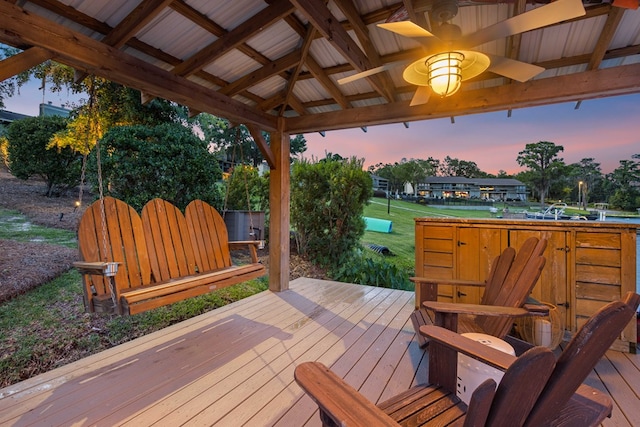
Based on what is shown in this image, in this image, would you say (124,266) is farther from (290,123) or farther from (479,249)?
(479,249)

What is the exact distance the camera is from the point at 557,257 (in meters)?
2.71

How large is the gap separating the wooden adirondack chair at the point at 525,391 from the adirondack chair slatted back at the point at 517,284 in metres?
0.86

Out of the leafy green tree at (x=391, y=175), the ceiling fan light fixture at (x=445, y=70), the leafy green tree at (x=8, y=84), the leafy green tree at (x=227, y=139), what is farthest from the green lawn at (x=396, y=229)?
the leafy green tree at (x=8, y=84)

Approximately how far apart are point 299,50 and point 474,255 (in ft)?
9.02

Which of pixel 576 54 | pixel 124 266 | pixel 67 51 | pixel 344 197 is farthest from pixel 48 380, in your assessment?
pixel 576 54

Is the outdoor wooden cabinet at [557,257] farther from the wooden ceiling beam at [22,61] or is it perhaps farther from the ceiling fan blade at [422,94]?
the wooden ceiling beam at [22,61]

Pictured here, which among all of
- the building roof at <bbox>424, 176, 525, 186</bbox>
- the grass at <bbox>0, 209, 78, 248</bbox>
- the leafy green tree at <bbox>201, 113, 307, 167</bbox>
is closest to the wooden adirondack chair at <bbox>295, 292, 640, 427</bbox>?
the grass at <bbox>0, 209, 78, 248</bbox>

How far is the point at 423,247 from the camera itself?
10.6ft

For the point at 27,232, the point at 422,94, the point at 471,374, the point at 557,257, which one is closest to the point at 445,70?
the point at 422,94

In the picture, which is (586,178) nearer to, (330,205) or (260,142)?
(330,205)

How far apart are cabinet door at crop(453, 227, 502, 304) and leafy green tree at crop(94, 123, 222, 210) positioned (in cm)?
412

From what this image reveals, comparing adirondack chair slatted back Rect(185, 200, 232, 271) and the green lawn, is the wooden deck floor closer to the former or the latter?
adirondack chair slatted back Rect(185, 200, 232, 271)

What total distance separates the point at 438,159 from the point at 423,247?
34.1 ft

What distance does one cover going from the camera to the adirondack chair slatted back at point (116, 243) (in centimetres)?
215
